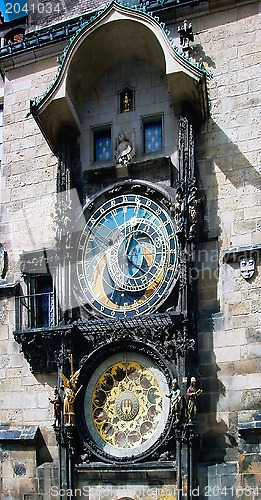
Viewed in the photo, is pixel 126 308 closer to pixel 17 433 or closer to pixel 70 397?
pixel 70 397

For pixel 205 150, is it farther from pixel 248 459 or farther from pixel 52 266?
pixel 248 459

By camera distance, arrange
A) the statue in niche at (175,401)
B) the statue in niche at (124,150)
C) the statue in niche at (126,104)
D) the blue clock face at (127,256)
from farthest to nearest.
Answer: the statue in niche at (126,104)
the statue in niche at (124,150)
the blue clock face at (127,256)
the statue in niche at (175,401)

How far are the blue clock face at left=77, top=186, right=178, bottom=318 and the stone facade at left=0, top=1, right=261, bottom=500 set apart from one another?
48 cm

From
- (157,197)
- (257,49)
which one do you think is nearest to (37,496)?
(157,197)

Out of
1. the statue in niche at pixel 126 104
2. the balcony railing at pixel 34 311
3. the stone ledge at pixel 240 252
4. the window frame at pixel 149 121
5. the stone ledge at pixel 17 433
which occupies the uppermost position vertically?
the statue in niche at pixel 126 104

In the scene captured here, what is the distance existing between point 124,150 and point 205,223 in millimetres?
1951

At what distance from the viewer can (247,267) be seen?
11961mm

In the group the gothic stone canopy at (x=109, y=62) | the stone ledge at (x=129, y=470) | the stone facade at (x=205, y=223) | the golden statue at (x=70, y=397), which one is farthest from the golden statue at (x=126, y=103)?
the stone ledge at (x=129, y=470)

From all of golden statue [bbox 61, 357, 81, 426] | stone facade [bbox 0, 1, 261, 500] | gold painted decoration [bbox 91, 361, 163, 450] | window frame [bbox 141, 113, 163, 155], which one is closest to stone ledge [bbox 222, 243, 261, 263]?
stone facade [bbox 0, 1, 261, 500]

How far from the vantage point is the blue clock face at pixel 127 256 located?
1239 centimetres

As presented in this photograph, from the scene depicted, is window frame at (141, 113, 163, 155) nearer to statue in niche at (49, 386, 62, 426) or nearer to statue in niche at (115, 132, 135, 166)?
statue in niche at (115, 132, 135, 166)

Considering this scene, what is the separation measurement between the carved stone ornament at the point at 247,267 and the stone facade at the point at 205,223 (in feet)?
0.22

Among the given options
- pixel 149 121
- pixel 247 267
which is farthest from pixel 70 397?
pixel 149 121

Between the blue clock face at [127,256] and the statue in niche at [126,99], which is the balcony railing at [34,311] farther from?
the statue in niche at [126,99]
